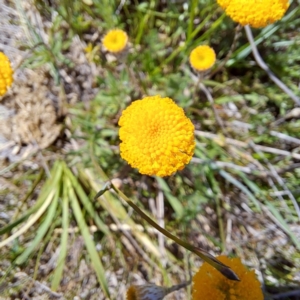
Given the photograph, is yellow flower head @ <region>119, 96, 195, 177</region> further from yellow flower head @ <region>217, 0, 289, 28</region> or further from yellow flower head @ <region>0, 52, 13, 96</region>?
yellow flower head @ <region>0, 52, 13, 96</region>

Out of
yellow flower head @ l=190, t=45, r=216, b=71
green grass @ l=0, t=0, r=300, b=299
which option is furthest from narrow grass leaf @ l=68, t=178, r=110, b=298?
yellow flower head @ l=190, t=45, r=216, b=71

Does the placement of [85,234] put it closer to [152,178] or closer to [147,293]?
[152,178]

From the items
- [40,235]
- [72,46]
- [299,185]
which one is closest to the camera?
[40,235]

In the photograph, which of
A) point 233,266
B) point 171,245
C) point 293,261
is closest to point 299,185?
point 293,261

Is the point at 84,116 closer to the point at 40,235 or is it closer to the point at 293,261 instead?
the point at 40,235

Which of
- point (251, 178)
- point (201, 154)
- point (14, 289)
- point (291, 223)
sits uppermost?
point (201, 154)

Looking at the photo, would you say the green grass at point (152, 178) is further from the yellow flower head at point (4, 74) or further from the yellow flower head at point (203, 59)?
the yellow flower head at point (4, 74)

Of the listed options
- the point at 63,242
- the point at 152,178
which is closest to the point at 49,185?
the point at 63,242
